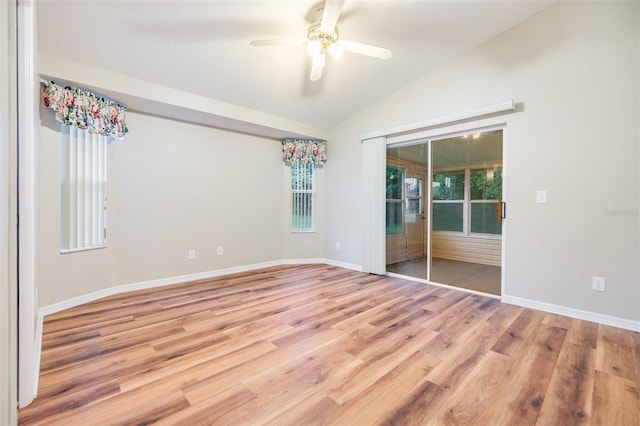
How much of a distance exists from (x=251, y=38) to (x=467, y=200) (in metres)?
4.08

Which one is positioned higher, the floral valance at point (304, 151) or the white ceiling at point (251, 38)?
the white ceiling at point (251, 38)

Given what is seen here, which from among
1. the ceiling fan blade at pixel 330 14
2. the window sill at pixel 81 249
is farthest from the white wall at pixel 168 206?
the ceiling fan blade at pixel 330 14

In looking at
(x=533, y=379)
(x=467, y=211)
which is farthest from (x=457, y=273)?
(x=533, y=379)

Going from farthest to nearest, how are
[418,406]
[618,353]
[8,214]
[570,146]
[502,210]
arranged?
[502,210] < [570,146] < [618,353] < [418,406] < [8,214]

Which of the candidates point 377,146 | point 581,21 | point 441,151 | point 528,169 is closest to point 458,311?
point 528,169

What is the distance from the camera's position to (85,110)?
2.73 m

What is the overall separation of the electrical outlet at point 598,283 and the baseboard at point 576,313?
0.24 metres

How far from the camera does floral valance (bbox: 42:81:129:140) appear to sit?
8.35 feet

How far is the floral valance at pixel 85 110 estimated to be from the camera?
8.35 feet

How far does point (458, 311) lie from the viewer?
2766 mm

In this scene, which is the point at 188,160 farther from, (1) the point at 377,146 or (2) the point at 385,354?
(2) the point at 385,354

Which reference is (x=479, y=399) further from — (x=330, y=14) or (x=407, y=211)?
(x=407, y=211)

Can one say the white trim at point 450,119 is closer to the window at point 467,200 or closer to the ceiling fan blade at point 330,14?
the window at point 467,200

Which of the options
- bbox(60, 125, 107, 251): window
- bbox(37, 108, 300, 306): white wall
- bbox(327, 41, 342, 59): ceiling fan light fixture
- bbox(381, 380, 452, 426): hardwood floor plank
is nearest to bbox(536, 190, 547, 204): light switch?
bbox(381, 380, 452, 426): hardwood floor plank
